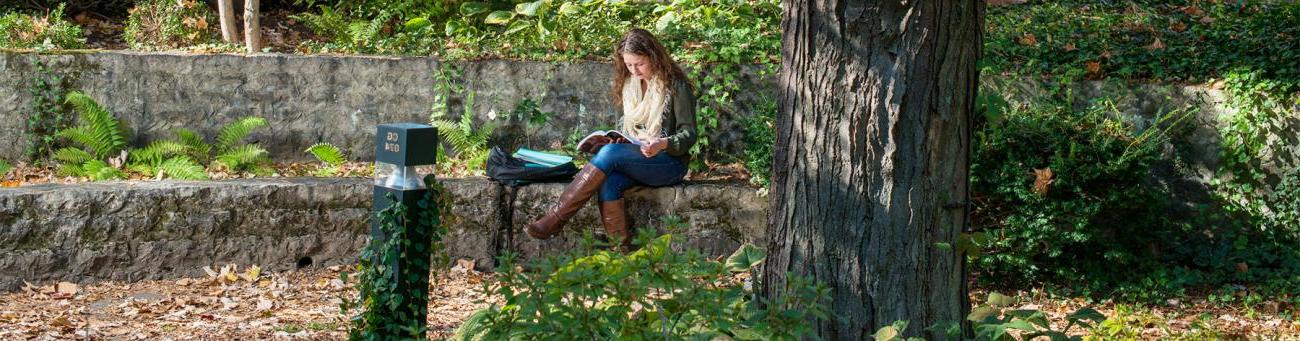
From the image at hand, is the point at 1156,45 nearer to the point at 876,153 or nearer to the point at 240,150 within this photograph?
the point at 876,153

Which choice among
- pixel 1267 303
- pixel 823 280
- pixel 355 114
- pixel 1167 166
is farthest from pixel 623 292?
pixel 355 114

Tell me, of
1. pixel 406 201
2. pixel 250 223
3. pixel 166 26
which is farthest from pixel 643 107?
pixel 166 26

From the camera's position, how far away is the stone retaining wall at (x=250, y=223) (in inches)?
262

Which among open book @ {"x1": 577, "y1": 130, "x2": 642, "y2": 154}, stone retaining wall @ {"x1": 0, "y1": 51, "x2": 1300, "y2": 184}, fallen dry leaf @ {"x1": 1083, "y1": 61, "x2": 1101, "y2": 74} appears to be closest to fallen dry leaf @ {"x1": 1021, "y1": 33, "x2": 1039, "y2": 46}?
fallen dry leaf @ {"x1": 1083, "y1": 61, "x2": 1101, "y2": 74}

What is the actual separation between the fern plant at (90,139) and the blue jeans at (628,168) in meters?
3.20

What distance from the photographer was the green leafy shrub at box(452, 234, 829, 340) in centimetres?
348

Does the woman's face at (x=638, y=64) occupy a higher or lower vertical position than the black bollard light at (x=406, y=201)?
higher

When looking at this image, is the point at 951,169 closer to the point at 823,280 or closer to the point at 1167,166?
the point at 823,280

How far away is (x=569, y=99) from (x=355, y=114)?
1383mm

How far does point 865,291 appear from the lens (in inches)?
169

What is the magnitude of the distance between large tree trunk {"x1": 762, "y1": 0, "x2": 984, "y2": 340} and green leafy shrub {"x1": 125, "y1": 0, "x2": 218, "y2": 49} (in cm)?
677

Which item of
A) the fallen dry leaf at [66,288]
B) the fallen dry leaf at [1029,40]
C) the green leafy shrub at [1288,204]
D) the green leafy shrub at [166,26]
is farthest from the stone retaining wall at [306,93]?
the green leafy shrub at [1288,204]

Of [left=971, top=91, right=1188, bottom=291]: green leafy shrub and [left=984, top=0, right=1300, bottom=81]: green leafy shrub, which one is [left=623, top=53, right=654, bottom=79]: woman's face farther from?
[left=984, top=0, right=1300, bottom=81]: green leafy shrub

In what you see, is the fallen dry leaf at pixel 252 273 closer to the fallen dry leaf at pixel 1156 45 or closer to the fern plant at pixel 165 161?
the fern plant at pixel 165 161
